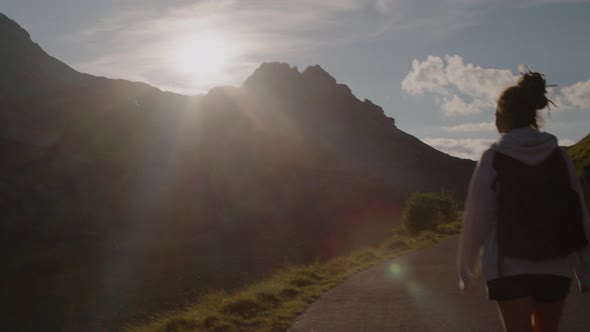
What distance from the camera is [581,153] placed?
1617cm

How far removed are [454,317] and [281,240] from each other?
58823mm

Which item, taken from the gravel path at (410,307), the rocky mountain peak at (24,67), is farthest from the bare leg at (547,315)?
the rocky mountain peak at (24,67)

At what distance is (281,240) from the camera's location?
6594cm

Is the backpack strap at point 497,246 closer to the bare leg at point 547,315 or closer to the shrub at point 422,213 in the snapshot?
the bare leg at point 547,315

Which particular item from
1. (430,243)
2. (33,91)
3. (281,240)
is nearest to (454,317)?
(430,243)

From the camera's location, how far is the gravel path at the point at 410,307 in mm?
7199

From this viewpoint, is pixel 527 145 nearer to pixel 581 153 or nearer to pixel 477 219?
pixel 477 219

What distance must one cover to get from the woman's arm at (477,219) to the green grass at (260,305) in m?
4.82

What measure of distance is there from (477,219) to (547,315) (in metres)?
0.66

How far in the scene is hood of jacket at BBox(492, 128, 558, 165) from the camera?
3.40 m

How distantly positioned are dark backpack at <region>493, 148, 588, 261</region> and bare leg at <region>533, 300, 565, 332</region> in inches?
11.0

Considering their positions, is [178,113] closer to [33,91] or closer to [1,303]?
[33,91]

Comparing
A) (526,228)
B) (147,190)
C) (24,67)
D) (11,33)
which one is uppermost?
(11,33)

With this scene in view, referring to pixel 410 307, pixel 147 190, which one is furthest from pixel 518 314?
pixel 147 190
